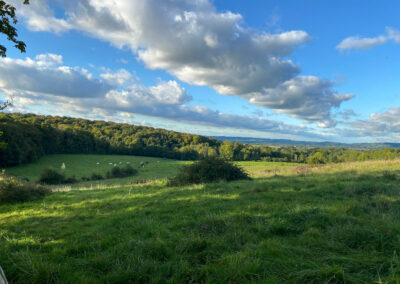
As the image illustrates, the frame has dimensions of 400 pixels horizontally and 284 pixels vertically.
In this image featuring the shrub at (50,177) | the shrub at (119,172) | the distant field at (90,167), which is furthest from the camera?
the distant field at (90,167)

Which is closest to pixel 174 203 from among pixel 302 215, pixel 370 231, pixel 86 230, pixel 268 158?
pixel 86 230

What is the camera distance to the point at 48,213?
25.3ft

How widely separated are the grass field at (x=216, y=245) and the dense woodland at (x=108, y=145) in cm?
5182

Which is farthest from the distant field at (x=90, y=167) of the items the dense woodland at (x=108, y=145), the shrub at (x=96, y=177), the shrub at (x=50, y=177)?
the shrub at (x=50, y=177)

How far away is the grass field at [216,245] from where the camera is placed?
9.98 ft

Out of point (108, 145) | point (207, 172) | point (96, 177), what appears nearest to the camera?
point (207, 172)

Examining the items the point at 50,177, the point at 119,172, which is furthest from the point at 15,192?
the point at 119,172

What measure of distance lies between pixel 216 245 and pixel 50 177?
3822 centimetres

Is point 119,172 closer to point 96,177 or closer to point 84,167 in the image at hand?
point 96,177

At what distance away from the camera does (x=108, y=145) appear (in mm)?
80625

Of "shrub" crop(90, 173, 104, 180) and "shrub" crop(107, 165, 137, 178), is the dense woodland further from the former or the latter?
"shrub" crop(107, 165, 137, 178)

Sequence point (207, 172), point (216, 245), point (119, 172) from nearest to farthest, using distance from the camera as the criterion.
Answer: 1. point (216, 245)
2. point (207, 172)
3. point (119, 172)

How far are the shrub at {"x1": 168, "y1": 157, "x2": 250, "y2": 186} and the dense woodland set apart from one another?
A: 144 feet

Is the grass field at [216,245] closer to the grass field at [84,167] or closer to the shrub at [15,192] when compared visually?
the shrub at [15,192]
